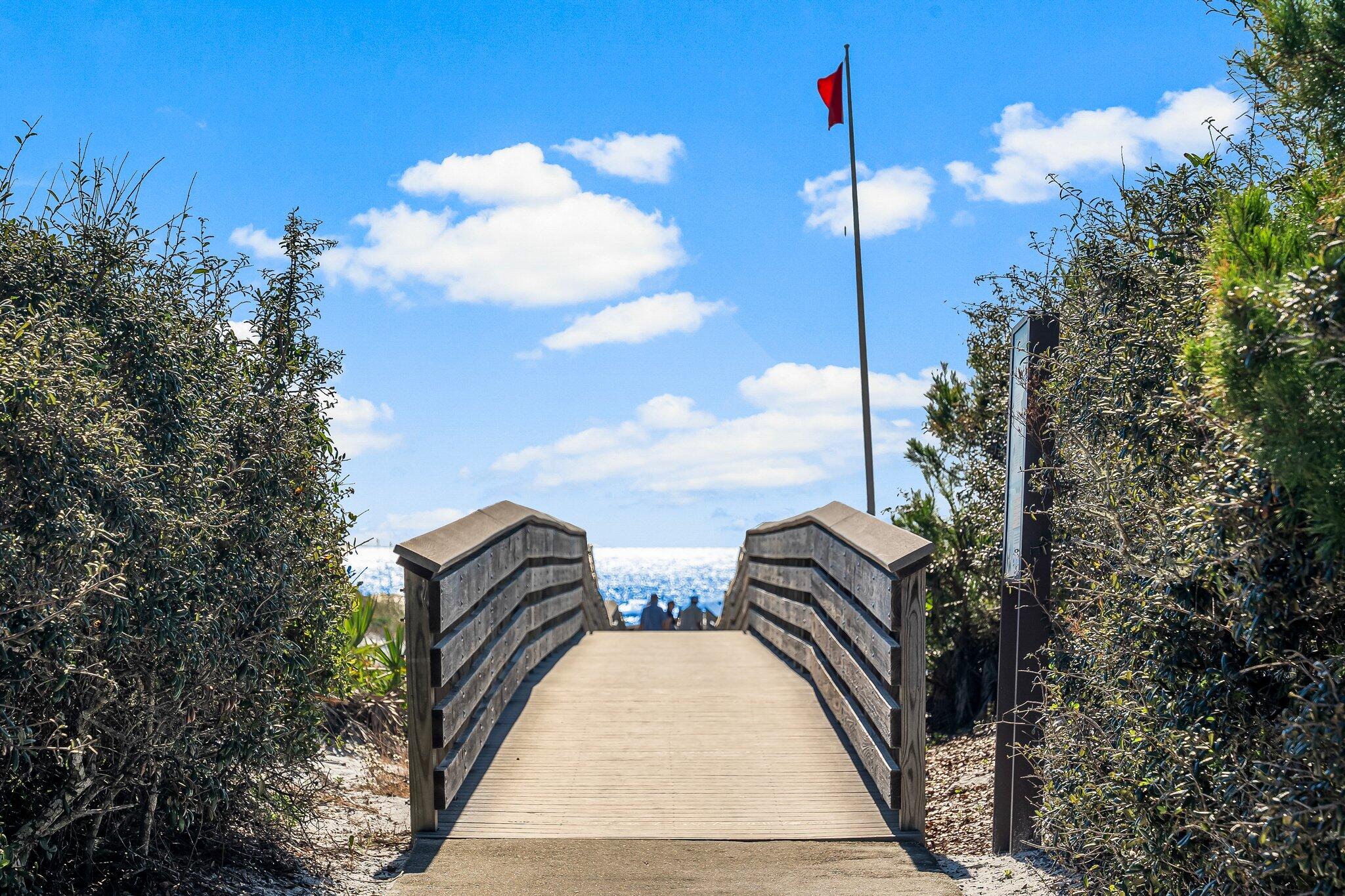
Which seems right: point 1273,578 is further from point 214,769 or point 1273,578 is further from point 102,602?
point 214,769

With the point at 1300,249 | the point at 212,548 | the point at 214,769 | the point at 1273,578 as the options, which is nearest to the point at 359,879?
the point at 214,769

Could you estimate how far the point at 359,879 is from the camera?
498cm

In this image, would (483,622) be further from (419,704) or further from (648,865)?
(648,865)

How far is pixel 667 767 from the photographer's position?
6.50m

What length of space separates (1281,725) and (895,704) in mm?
2799

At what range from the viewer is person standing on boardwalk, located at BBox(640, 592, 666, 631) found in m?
17.7

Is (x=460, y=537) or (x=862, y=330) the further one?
(x=862, y=330)

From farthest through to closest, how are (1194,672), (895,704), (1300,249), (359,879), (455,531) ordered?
(455,531)
(895,704)
(359,879)
(1194,672)
(1300,249)

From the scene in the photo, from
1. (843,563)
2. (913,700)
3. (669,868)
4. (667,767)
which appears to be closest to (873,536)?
(843,563)

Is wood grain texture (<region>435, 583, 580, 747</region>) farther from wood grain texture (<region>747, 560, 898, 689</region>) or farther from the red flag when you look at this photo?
the red flag

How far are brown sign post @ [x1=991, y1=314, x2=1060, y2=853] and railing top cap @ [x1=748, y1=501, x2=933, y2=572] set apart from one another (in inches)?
18.3

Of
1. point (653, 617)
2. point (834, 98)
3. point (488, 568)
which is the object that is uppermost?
point (834, 98)

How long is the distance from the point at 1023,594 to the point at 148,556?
380cm

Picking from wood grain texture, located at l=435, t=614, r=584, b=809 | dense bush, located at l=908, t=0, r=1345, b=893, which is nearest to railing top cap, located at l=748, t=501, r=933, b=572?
dense bush, located at l=908, t=0, r=1345, b=893
